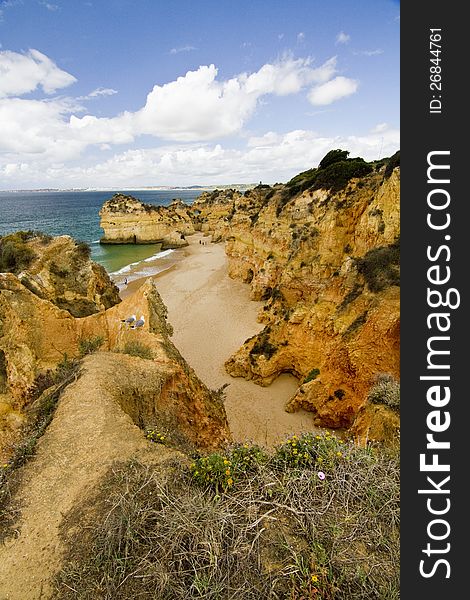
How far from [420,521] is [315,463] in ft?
4.99

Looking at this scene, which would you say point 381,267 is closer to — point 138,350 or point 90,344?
point 138,350

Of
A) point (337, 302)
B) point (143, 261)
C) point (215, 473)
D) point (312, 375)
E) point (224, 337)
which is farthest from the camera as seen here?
point (143, 261)

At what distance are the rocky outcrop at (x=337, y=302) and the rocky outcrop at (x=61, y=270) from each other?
742 cm

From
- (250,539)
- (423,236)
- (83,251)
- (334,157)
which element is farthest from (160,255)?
(423,236)

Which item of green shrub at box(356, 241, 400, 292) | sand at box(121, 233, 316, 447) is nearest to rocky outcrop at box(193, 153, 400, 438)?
green shrub at box(356, 241, 400, 292)

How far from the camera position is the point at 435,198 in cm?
279

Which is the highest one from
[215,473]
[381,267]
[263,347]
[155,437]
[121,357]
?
[381,267]

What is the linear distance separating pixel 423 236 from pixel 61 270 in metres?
14.3

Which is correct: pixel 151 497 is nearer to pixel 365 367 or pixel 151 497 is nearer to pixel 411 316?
pixel 411 316

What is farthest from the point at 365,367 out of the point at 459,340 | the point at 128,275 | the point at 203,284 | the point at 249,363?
the point at 128,275

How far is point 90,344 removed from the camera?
9672mm

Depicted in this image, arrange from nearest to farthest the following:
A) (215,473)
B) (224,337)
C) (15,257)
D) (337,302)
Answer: (215,473) → (337,302) → (15,257) → (224,337)

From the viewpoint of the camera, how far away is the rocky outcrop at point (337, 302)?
10281 millimetres

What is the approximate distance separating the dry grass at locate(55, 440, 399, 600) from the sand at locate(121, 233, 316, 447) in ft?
3.46
